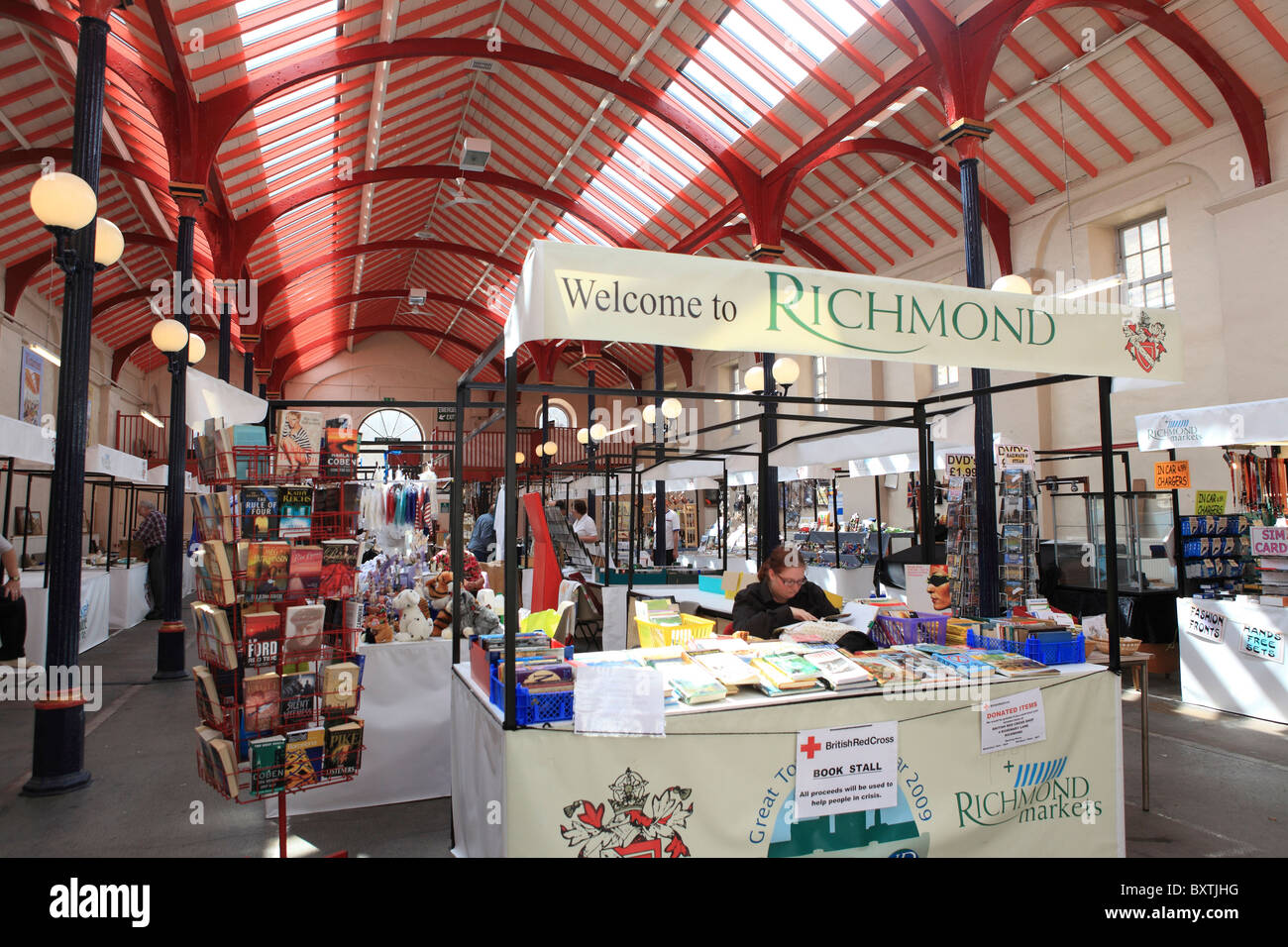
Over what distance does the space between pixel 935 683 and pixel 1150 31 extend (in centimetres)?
956

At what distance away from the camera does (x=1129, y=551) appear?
784 cm

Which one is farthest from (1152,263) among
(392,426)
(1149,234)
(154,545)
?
(392,426)

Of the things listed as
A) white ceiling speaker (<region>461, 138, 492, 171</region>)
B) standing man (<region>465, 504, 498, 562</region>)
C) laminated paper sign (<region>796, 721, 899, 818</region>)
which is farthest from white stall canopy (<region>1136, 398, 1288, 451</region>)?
white ceiling speaker (<region>461, 138, 492, 171</region>)

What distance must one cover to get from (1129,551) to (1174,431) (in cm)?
239

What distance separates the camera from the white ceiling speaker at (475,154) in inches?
470

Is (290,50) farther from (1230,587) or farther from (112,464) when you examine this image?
(1230,587)

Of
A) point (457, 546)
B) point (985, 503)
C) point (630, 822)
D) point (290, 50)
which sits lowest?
point (630, 822)

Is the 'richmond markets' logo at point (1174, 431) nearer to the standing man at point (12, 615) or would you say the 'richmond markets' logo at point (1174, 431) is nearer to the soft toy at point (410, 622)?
the soft toy at point (410, 622)

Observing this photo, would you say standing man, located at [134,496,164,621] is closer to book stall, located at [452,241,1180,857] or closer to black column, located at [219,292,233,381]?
black column, located at [219,292,233,381]

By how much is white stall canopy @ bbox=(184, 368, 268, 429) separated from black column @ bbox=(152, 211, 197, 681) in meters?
3.77

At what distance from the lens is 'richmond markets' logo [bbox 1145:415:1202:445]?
5801 mm

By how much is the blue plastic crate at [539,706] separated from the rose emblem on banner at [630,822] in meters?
0.25
